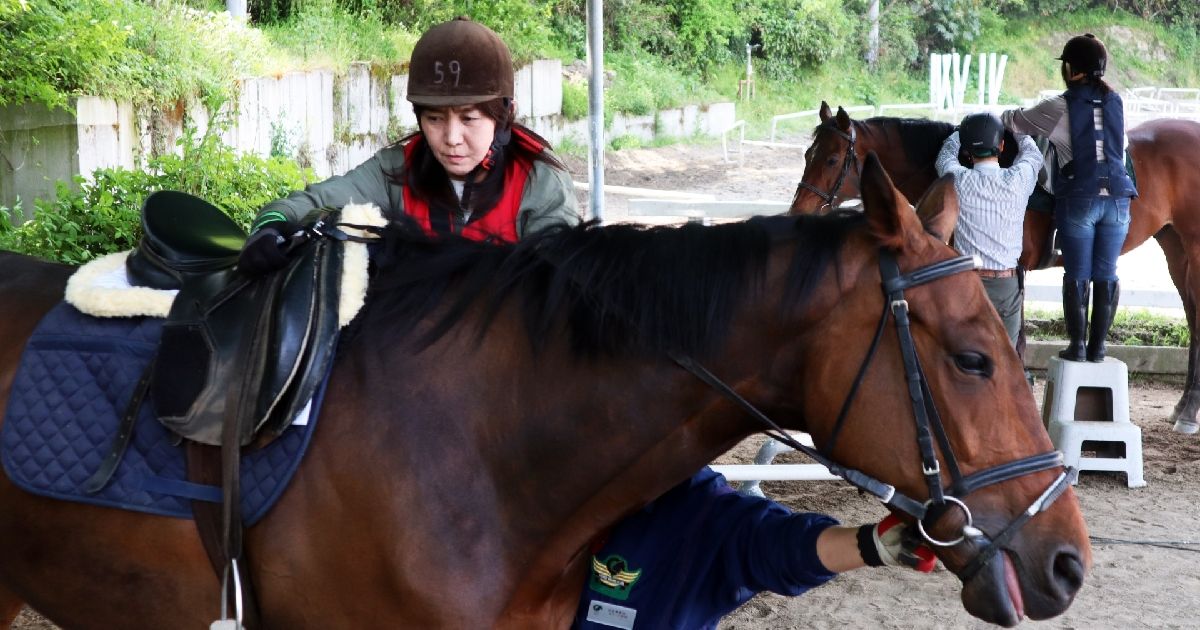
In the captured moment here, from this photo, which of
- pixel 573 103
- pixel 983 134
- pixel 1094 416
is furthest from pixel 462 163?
pixel 573 103

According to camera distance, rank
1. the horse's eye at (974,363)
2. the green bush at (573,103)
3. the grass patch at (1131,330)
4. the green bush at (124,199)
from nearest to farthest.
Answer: the horse's eye at (974,363) → the green bush at (124,199) → the grass patch at (1131,330) → the green bush at (573,103)

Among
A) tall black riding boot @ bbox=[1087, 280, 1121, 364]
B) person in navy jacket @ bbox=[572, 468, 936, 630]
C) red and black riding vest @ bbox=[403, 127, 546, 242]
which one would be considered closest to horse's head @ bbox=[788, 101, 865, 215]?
tall black riding boot @ bbox=[1087, 280, 1121, 364]

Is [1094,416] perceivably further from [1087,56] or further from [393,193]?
[393,193]

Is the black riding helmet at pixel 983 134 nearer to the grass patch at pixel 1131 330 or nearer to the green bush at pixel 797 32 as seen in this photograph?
the grass patch at pixel 1131 330

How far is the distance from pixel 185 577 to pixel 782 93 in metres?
25.8

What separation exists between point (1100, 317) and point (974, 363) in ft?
18.4

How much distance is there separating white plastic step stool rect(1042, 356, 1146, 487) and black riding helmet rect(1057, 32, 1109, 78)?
5.89ft

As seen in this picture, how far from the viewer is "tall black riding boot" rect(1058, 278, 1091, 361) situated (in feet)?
21.6

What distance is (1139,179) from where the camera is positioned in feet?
24.9

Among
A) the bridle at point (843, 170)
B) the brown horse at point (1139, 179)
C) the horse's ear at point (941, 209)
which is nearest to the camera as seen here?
the horse's ear at point (941, 209)

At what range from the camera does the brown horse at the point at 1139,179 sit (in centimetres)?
710

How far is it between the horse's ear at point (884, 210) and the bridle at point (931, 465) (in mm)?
31

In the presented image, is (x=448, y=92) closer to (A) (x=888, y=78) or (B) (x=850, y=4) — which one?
(A) (x=888, y=78)

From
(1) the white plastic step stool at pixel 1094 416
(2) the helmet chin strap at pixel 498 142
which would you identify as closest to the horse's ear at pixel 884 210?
(2) the helmet chin strap at pixel 498 142
